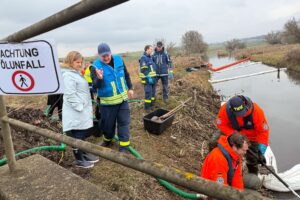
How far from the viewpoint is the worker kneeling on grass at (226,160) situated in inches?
133

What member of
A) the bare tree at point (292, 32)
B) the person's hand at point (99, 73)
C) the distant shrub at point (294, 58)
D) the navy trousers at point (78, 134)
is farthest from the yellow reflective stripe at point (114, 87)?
the bare tree at point (292, 32)

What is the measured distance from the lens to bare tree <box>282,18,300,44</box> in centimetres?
4256

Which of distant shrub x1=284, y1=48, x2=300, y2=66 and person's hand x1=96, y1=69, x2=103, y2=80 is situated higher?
person's hand x1=96, y1=69, x2=103, y2=80

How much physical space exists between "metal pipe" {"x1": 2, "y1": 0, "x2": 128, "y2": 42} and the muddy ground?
94.9 inches

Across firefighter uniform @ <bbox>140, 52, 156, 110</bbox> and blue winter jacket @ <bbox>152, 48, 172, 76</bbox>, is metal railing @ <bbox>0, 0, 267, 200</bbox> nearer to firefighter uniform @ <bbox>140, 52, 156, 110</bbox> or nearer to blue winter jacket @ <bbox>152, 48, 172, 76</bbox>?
firefighter uniform @ <bbox>140, 52, 156, 110</bbox>

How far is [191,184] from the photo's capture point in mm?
1061

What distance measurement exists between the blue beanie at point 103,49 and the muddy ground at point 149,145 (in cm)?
170

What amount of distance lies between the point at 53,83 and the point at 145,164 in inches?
40.7

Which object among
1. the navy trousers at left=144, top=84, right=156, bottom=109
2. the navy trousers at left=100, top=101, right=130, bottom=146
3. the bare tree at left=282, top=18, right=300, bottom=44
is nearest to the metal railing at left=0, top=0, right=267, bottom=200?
the navy trousers at left=100, top=101, right=130, bottom=146

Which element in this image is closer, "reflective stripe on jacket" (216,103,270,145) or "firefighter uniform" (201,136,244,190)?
"firefighter uniform" (201,136,244,190)

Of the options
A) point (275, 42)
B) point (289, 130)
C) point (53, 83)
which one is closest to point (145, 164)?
point (53, 83)

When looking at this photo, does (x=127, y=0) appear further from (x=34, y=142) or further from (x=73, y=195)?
(x=34, y=142)

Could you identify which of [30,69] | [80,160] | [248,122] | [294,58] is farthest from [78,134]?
[294,58]

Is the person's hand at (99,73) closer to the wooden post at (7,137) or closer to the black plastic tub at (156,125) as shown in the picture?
the wooden post at (7,137)
